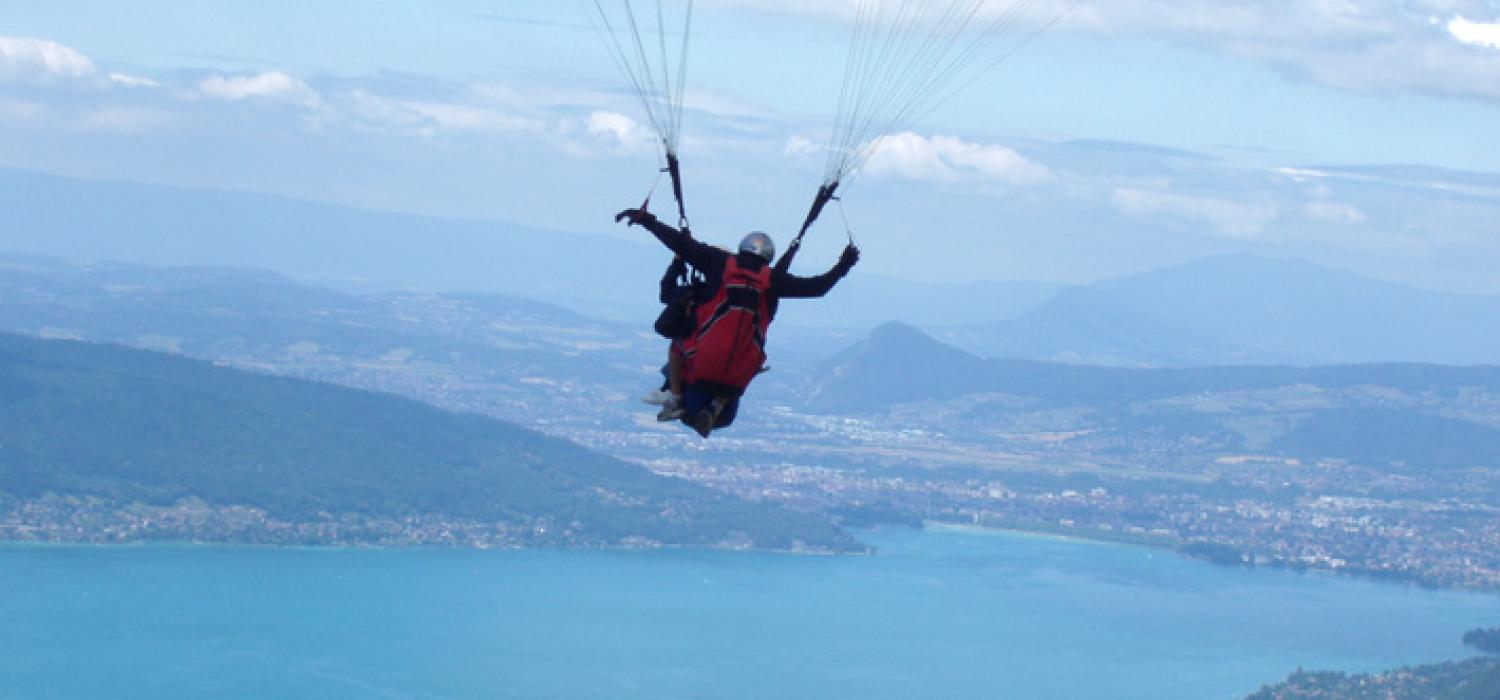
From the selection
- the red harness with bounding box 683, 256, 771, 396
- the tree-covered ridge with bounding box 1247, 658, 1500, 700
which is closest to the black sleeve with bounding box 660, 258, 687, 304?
the red harness with bounding box 683, 256, 771, 396

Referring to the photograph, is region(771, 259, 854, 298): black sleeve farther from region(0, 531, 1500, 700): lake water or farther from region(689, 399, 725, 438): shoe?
region(0, 531, 1500, 700): lake water

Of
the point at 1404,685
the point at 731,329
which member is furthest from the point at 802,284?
the point at 1404,685

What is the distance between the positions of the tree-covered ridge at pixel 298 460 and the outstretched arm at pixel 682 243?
6108cm

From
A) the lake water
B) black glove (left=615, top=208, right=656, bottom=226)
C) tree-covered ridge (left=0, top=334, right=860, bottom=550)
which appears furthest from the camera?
tree-covered ridge (left=0, top=334, right=860, bottom=550)

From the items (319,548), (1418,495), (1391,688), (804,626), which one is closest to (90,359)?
(319,548)

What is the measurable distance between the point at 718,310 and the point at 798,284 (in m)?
0.56

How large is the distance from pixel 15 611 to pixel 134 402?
25.4 metres

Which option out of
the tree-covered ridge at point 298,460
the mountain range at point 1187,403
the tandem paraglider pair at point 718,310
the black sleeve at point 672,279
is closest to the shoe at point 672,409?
the tandem paraglider pair at point 718,310

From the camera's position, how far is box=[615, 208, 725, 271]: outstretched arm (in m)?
11.7

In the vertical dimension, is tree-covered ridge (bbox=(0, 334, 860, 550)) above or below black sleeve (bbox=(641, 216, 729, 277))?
below

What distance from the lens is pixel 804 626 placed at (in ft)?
190

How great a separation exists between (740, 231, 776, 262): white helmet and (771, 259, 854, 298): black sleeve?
12 cm

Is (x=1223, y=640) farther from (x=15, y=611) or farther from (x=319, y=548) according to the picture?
(x=15, y=611)

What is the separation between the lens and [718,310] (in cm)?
1188
